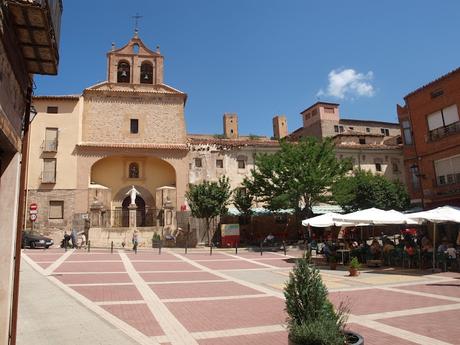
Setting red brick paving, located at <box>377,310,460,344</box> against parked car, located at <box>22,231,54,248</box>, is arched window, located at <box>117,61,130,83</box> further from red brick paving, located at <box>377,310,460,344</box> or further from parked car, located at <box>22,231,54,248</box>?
red brick paving, located at <box>377,310,460,344</box>

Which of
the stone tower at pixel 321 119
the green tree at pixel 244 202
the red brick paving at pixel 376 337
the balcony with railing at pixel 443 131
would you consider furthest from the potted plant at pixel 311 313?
the stone tower at pixel 321 119

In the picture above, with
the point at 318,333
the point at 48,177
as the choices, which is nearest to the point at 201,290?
the point at 318,333

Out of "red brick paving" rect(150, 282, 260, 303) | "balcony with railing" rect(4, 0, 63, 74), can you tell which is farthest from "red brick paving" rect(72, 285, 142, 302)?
"balcony with railing" rect(4, 0, 63, 74)

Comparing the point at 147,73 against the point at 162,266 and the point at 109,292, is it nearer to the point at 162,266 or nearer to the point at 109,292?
the point at 162,266

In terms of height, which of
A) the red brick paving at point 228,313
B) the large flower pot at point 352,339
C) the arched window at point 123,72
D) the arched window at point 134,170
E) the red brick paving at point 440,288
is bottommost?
the red brick paving at point 440,288

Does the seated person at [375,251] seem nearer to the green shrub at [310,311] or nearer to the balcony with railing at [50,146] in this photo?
the green shrub at [310,311]

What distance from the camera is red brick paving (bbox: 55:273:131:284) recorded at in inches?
508

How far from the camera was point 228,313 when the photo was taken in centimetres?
870

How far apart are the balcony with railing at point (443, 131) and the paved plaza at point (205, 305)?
31.9ft

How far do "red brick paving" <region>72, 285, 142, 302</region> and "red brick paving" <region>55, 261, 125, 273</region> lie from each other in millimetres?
4059

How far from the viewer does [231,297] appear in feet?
34.8

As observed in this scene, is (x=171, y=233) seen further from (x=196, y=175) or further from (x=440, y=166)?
(x=440, y=166)

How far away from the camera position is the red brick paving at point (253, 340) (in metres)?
6.55

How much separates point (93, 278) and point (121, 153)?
2175cm
